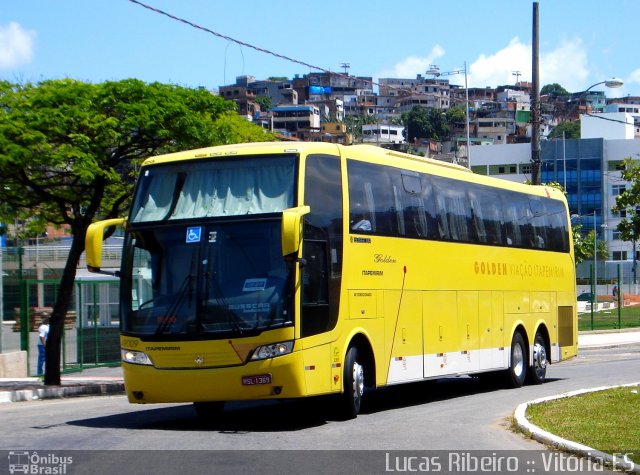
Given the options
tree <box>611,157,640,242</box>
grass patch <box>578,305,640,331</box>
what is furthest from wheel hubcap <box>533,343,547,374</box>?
tree <box>611,157,640,242</box>

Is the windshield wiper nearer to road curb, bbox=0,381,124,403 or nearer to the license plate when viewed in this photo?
the license plate

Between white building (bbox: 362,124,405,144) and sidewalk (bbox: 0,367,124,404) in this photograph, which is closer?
sidewalk (bbox: 0,367,124,404)

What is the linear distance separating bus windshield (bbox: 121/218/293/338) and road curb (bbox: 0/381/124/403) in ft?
22.6

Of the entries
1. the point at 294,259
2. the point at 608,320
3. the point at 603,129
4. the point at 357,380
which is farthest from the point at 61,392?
the point at 603,129

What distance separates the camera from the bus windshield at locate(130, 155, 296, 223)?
14008 millimetres

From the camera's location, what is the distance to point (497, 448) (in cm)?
1181

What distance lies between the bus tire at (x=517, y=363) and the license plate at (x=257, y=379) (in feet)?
30.1

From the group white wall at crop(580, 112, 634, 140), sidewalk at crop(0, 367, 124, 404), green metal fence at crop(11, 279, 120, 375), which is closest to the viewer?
sidewalk at crop(0, 367, 124, 404)

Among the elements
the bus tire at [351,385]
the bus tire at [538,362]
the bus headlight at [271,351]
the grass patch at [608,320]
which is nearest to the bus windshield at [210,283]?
the bus headlight at [271,351]

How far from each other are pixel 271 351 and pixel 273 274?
3.25ft

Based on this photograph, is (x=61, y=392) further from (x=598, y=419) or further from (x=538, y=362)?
(x=598, y=419)

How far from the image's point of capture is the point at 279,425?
14617mm

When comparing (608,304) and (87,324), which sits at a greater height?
(87,324)
